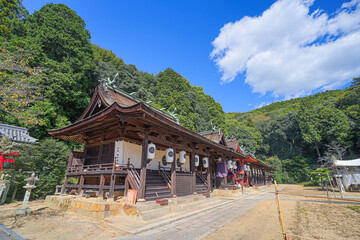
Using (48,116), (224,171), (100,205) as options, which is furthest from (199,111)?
(100,205)

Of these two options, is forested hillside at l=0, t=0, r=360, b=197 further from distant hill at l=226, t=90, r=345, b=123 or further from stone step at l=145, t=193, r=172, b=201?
distant hill at l=226, t=90, r=345, b=123

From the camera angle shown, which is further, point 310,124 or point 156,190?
point 310,124

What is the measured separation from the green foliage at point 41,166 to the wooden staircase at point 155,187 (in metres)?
7.91

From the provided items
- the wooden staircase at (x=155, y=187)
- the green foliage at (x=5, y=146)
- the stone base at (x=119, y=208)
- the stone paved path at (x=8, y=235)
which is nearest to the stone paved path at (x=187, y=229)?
the stone base at (x=119, y=208)

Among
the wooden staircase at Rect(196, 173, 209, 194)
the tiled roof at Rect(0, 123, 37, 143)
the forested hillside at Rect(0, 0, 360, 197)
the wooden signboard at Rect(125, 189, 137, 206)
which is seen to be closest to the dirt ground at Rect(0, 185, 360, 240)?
the wooden signboard at Rect(125, 189, 137, 206)

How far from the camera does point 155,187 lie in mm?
8781

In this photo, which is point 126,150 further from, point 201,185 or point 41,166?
point 41,166

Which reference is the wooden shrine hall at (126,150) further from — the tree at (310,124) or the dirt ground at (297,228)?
the tree at (310,124)

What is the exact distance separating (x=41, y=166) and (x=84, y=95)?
13.0 m

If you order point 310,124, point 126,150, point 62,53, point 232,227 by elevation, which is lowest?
point 232,227

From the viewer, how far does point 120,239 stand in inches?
186

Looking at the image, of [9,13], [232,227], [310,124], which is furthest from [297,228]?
[310,124]

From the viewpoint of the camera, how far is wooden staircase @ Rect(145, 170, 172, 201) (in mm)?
8148

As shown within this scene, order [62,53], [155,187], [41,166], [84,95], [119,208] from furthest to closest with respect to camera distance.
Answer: [84,95] < [62,53] < [41,166] < [155,187] < [119,208]
